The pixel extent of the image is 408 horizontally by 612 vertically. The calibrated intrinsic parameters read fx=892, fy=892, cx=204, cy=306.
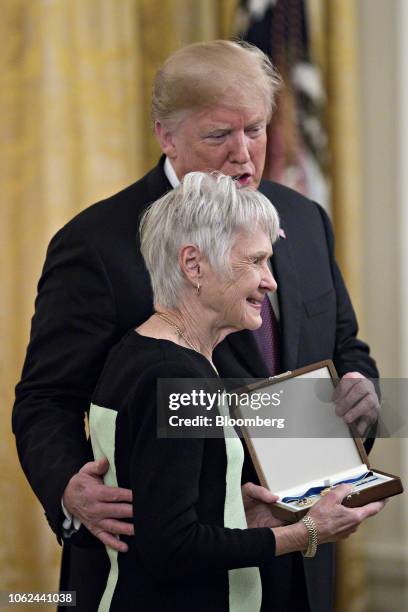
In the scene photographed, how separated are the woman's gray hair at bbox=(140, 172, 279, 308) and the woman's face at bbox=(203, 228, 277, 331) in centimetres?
1

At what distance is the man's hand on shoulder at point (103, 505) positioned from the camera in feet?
4.63

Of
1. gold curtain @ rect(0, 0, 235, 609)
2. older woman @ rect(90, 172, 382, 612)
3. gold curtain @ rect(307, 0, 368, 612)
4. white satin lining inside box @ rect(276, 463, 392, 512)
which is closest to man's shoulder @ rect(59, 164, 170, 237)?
older woman @ rect(90, 172, 382, 612)

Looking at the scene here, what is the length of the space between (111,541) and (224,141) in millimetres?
750

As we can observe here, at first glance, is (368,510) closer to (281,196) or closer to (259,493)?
(259,493)

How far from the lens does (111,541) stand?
1421 mm

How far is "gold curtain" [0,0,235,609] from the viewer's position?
2.50 m

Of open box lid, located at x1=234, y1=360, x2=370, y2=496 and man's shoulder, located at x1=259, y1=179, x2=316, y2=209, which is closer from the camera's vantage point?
open box lid, located at x1=234, y1=360, x2=370, y2=496

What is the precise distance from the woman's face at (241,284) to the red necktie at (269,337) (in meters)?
0.30

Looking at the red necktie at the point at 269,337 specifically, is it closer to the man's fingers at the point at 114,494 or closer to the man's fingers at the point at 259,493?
the man's fingers at the point at 259,493

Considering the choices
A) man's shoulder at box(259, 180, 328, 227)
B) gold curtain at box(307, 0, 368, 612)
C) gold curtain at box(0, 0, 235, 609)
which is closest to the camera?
man's shoulder at box(259, 180, 328, 227)

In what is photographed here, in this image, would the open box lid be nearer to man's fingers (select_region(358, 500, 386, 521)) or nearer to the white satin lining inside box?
the white satin lining inside box

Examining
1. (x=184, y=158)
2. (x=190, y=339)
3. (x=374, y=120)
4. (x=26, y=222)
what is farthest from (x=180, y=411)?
(x=374, y=120)

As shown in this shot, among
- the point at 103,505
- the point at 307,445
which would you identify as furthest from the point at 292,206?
the point at 103,505

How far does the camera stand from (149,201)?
179 cm
